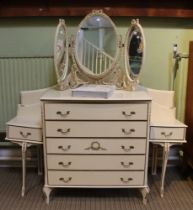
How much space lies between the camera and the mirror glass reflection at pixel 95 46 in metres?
2.30

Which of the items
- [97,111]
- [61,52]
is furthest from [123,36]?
[97,111]

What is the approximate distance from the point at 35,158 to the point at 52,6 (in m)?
1.30

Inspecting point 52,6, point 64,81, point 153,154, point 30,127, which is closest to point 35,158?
point 30,127

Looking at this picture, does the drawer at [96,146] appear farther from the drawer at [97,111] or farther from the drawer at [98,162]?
the drawer at [97,111]

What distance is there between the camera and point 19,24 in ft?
8.19

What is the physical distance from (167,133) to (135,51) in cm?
64

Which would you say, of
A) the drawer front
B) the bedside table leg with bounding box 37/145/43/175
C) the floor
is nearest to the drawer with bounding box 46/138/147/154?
the drawer front

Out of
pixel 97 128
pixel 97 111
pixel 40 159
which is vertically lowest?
pixel 40 159

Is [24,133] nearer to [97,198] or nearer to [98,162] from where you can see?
[98,162]

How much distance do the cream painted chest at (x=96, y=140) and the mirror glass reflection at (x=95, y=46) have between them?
33 cm

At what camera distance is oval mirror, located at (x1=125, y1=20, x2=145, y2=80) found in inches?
86.5

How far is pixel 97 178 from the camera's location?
2074mm

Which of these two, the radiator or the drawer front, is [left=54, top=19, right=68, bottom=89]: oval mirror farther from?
the drawer front

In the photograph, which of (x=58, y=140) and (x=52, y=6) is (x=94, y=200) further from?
(x=52, y=6)
